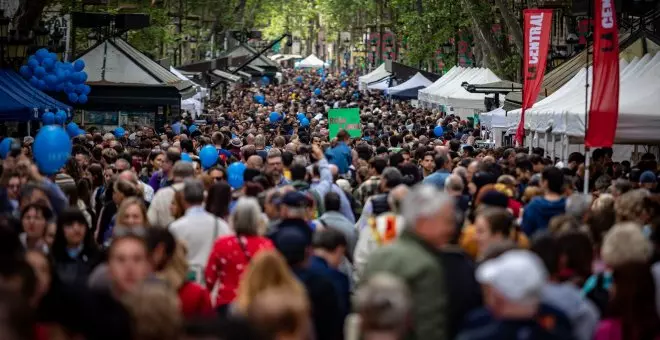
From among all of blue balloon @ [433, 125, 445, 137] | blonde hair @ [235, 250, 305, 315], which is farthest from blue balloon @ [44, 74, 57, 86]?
blonde hair @ [235, 250, 305, 315]

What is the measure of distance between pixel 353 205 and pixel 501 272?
31.0ft

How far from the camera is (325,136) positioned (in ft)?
99.2

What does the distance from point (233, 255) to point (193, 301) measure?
1.30 meters

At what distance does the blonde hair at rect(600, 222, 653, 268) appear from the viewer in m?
8.45

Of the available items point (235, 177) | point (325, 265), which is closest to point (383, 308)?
point (325, 265)

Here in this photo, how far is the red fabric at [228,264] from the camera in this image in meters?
9.69

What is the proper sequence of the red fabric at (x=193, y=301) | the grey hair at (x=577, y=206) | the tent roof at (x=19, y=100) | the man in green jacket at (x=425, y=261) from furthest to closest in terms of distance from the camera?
the tent roof at (x=19, y=100)
the grey hair at (x=577, y=206)
the red fabric at (x=193, y=301)
the man in green jacket at (x=425, y=261)

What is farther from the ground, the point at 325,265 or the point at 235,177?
the point at 325,265

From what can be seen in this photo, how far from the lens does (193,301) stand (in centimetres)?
842

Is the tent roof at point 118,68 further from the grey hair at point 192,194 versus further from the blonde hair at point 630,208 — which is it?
the blonde hair at point 630,208

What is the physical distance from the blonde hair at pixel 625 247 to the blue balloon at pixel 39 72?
66.5 ft

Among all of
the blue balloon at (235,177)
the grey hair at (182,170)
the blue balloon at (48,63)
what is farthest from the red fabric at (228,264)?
the blue balloon at (48,63)

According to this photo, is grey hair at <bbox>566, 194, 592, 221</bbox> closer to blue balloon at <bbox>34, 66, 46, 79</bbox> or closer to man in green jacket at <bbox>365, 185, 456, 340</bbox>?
man in green jacket at <bbox>365, 185, 456, 340</bbox>

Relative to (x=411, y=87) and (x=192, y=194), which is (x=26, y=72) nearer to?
(x=192, y=194)
